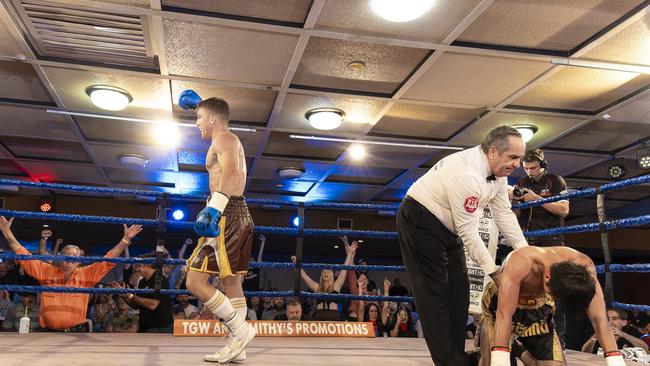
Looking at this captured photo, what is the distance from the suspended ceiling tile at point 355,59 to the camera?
4.23 m

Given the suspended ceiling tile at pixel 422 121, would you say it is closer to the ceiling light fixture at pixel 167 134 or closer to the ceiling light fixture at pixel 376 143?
the ceiling light fixture at pixel 376 143

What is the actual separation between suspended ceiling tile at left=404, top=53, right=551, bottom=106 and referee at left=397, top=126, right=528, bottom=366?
239 centimetres

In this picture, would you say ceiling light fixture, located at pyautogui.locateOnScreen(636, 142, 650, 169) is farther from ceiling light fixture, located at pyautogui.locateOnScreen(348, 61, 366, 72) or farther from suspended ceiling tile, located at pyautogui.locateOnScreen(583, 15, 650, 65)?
ceiling light fixture, located at pyautogui.locateOnScreen(348, 61, 366, 72)

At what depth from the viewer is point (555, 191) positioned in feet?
11.4

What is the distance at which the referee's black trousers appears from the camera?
6.73 ft

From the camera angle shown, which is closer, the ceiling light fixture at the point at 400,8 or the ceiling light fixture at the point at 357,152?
the ceiling light fixture at the point at 400,8

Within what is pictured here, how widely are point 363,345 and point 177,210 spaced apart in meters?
7.37

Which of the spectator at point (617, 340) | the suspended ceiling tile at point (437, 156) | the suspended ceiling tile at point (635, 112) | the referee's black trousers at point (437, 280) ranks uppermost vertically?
the suspended ceiling tile at point (635, 112)

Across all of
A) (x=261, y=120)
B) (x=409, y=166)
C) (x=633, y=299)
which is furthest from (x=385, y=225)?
(x=633, y=299)

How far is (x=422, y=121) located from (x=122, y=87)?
123 inches

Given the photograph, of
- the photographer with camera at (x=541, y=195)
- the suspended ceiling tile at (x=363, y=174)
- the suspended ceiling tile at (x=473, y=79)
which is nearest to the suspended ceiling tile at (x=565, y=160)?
the suspended ceiling tile at (x=363, y=174)

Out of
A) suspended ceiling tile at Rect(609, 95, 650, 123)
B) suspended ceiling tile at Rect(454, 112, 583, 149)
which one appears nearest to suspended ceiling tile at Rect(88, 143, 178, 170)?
suspended ceiling tile at Rect(454, 112, 583, 149)

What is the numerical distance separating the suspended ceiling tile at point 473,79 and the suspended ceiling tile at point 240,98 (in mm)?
1427

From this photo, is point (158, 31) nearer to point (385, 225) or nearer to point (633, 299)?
point (385, 225)
